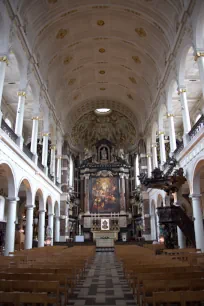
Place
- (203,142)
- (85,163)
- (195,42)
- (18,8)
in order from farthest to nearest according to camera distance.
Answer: (85,163) → (18,8) → (195,42) → (203,142)

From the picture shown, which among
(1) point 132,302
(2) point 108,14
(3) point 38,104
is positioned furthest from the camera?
(3) point 38,104

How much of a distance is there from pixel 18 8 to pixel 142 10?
7.98 metres

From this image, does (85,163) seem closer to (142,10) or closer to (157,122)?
(157,122)

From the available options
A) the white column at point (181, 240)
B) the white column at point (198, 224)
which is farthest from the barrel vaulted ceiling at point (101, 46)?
the white column at point (181, 240)

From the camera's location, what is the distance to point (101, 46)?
22516 millimetres

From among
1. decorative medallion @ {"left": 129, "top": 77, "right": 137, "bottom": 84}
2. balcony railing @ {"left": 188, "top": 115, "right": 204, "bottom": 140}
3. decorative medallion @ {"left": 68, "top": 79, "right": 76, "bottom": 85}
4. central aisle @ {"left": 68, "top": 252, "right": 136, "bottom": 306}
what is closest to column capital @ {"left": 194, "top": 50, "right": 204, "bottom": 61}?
balcony railing @ {"left": 188, "top": 115, "right": 204, "bottom": 140}

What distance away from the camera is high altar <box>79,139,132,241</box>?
32.2 m

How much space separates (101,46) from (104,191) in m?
18.4

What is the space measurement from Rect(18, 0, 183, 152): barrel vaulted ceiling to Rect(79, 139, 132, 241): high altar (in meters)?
7.00

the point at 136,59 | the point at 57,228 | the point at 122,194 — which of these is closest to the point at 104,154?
the point at 122,194

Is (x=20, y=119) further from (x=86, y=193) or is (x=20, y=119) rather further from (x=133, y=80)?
(x=86, y=193)

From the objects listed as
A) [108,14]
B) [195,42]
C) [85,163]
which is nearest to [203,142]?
[195,42]

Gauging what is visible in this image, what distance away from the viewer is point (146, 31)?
64.3ft

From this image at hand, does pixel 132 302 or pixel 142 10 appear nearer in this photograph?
pixel 132 302
